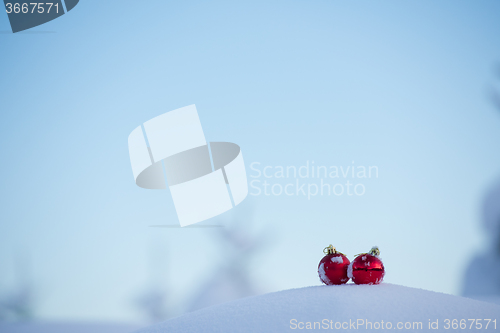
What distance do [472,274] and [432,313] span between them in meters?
2.25

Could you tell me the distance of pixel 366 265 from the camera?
5.12ft

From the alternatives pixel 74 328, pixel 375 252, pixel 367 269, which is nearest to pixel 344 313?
pixel 367 269

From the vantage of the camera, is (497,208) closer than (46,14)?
No

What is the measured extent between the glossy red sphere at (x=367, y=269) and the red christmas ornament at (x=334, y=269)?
0.22 ft

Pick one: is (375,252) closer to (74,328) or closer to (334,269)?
(334,269)

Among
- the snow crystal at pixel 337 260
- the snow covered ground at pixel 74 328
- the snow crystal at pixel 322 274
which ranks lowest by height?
the snow covered ground at pixel 74 328

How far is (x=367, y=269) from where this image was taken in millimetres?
1562

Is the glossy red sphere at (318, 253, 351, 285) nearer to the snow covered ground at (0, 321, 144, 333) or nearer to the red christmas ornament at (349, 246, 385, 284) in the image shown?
→ the red christmas ornament at (349, 246, 385, 284)

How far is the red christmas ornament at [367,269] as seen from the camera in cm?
157

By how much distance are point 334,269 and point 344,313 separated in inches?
15.9

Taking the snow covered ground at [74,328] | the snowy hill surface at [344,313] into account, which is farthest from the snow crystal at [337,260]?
the snow covered ground at [74,328]

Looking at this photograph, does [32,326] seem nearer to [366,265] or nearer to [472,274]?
[366,265]

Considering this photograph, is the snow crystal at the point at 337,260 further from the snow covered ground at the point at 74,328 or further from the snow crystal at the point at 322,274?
the snow covered ground at the point at 74,328

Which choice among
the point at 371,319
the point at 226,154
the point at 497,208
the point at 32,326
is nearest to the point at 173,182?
the point at 226,154
